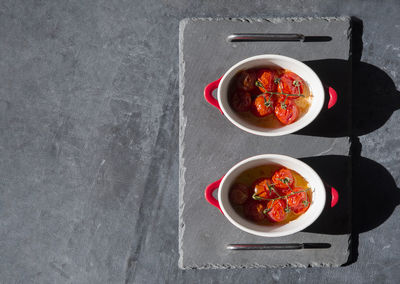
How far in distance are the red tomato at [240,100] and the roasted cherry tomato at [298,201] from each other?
183mm

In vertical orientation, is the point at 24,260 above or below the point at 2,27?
below

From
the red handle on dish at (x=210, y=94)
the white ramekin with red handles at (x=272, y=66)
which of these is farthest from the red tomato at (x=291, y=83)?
the red handle on dish at (x=210, y=94)

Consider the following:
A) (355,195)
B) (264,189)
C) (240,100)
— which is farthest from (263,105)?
(355,195)

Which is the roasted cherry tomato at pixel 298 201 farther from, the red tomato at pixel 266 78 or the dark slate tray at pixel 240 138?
the red tomato at pixel 266 78

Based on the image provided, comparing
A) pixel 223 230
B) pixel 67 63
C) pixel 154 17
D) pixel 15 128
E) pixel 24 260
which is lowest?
pixel 24 260

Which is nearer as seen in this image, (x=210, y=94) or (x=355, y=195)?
(x=210, y=94)

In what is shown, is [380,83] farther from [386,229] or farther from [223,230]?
[223,230]

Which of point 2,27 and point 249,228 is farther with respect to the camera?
point 2,27

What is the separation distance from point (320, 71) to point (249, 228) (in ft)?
1.13

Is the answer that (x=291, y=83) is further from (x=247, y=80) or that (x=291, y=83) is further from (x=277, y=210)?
(x=277, y=210)

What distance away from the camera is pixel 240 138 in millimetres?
839

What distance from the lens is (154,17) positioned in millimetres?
872

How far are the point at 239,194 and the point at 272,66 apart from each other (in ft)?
0.81

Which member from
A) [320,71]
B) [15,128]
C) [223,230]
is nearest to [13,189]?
[15,128]
